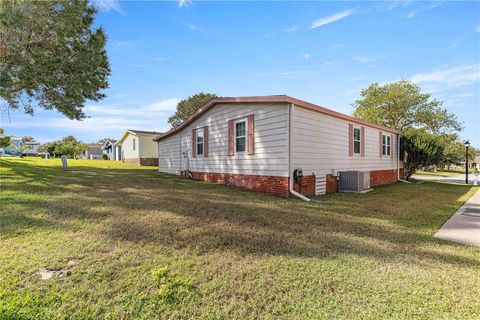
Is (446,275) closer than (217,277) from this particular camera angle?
No

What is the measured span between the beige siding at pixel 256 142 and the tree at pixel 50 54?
5.40 m

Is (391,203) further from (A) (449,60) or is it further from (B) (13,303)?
(A) (449,60)

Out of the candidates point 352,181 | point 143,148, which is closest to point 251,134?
point 352,181

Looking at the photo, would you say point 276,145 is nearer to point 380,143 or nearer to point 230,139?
point 230,139

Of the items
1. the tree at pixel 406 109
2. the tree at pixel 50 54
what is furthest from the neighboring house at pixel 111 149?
the tree at pixel 406 109

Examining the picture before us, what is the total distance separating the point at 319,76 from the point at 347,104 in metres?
19.3

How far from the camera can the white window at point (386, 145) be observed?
1424 cm

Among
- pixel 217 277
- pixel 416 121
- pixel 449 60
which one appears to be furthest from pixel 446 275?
pixel 416 121

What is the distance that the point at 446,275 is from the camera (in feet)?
9.73

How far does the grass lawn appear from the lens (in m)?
2.26

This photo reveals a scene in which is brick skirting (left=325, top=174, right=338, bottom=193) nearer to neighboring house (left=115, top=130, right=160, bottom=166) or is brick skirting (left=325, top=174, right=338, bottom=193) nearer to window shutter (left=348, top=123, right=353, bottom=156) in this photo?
window shutter (left=348, top=123, right=353, bottom=156)

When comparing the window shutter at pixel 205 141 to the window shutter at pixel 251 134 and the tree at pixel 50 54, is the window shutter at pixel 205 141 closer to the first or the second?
the window shutter at pixel 251 134

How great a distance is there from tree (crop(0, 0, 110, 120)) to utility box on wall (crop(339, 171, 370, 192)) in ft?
38.9

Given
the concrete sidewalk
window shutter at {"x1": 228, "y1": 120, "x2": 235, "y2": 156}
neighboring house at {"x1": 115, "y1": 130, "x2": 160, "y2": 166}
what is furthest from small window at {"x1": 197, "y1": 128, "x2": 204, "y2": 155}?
neighboring house at {"x1": 115, "y1": 130, "x2": 160, "y2": 166}
